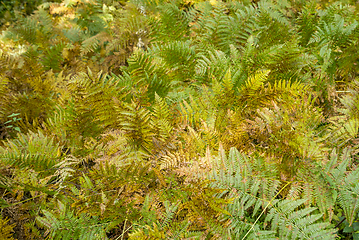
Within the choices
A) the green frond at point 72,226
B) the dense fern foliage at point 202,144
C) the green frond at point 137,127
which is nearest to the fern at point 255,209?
the dense fern foliage at point 202,144

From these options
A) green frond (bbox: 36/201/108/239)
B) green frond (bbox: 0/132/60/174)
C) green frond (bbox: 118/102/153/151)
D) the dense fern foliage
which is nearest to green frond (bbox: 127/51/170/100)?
the dense fern foliage

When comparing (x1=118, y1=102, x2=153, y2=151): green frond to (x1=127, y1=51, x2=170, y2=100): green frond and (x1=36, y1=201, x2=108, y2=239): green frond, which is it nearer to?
(x1=127, y1=51, x2=170, y2=100): green frond

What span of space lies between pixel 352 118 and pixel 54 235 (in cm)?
168

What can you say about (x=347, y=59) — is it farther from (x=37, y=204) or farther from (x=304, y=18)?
(x=37, y=204)

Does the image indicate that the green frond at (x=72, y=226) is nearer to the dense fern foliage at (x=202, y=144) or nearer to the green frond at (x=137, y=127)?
the dense fern foliage at (x=202, y=144)

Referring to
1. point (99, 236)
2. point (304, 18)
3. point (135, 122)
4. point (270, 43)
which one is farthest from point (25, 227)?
point (304, 18)

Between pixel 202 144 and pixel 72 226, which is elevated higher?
pixel 202 144

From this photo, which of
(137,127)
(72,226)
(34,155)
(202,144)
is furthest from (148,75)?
(72,226)

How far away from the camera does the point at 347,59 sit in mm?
1699

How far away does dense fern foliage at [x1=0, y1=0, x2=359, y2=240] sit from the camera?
1.14 m

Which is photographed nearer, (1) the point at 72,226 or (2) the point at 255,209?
(2) the point at 255,209

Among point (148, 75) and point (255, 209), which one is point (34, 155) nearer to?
point (148, 75)

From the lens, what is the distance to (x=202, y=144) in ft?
4.56

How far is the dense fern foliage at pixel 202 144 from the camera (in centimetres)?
114
